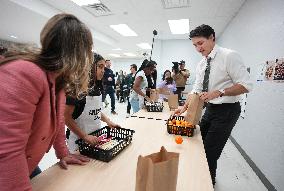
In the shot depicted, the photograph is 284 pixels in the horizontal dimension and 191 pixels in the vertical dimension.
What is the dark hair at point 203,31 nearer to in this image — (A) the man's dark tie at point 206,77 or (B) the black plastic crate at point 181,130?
(A) the man's dark tie at point 206,77

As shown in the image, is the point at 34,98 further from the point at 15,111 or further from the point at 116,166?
the point at 116,166

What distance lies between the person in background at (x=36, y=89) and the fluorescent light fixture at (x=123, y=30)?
19.2 feet

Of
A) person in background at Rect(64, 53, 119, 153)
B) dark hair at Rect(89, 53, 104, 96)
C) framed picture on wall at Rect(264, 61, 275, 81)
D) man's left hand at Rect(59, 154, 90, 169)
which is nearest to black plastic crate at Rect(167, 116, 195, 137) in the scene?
person in background at Rect(64, 53, 119, 153)

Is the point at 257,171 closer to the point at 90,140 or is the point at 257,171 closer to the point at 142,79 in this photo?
the point at 142,79

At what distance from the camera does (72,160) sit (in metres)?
1.07

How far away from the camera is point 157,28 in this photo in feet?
21.1

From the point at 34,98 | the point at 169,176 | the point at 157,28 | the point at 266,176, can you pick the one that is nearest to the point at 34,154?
the point at 34,98

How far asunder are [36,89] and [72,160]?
0.55 metres

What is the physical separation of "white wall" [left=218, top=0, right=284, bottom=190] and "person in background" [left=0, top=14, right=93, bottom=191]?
2292 mm

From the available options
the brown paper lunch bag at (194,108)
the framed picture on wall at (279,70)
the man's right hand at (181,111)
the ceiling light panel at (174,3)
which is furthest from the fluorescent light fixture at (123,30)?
the brown paper lunch bag at (194,108)

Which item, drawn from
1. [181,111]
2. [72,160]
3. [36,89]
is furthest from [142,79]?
[36,89]

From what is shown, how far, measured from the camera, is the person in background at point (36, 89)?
600 millimetres

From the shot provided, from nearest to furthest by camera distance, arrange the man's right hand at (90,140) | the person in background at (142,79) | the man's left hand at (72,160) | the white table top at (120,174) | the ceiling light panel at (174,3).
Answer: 1. the white table top at (120,174)
2. the man's left hand at (72,160)
3. the man's right hand at (90,140)
4. the person in background at (142,79)
5. the ceiling light panel at (174,3)

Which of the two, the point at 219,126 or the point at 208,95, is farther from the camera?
the point at 219,126
